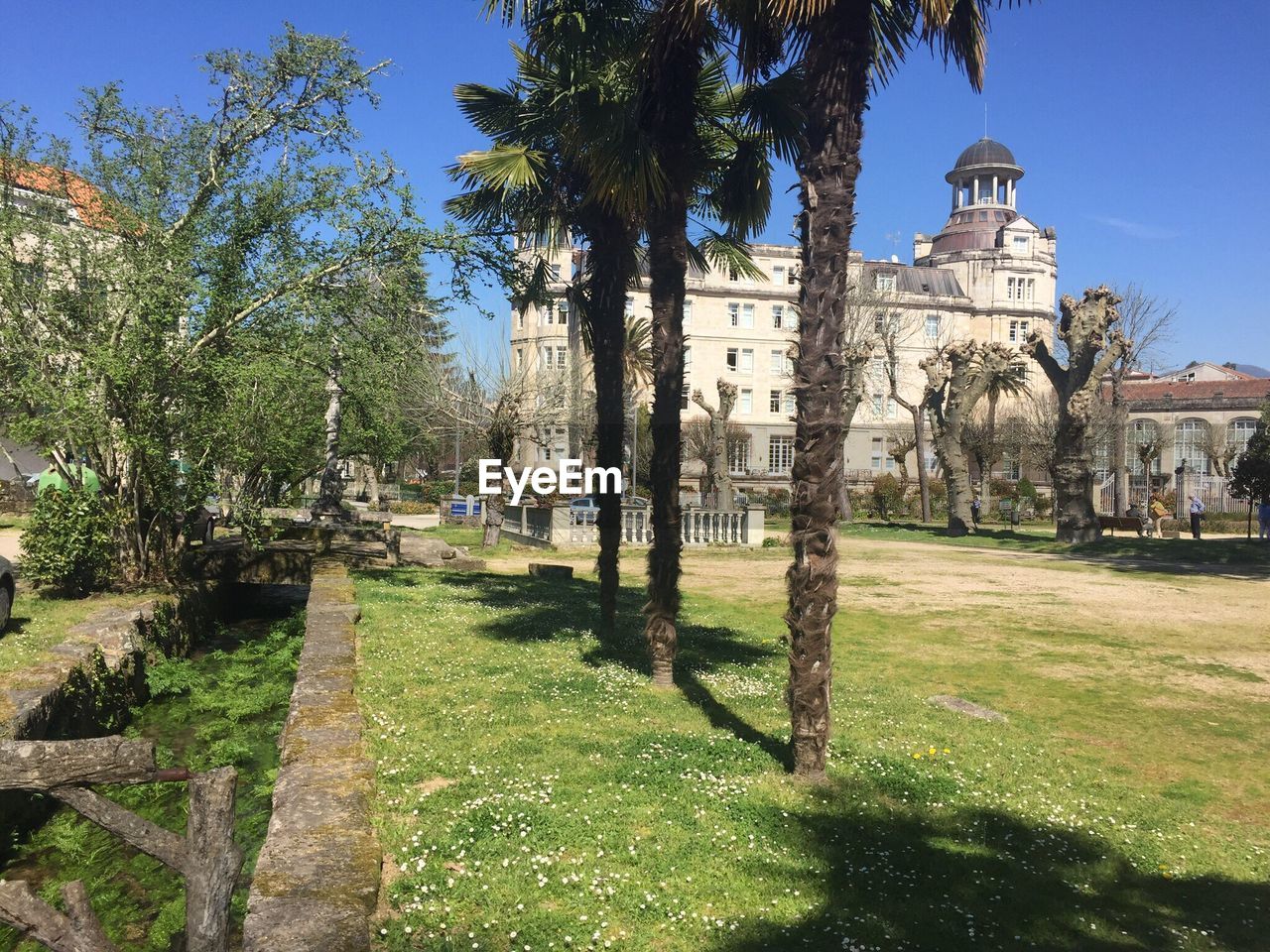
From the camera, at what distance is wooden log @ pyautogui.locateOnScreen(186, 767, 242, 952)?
3.05 m

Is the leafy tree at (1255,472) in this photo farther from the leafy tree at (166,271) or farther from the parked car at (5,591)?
the parked car at (5,591)

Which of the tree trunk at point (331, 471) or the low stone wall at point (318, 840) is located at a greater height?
the tree trunk at point (331, 471)

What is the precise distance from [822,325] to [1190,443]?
7320 centimetres

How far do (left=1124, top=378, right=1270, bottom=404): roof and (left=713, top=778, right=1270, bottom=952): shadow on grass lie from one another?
2771 inches

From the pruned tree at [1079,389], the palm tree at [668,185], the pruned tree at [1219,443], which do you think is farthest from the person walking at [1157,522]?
the palm tree at [668,185]

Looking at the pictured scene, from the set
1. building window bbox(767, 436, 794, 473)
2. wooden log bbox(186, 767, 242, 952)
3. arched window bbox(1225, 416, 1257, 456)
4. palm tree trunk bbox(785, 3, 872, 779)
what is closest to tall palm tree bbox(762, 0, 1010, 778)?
palm tree trunk bbox(785, 3, 872, 779)

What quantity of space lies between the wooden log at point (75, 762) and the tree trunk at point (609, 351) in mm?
7908

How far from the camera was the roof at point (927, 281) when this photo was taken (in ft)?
233

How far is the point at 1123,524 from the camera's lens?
34.0m

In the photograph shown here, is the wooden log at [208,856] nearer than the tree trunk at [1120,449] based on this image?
Yes

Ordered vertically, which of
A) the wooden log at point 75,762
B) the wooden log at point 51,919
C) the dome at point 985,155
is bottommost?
the wooden log at point 51,919

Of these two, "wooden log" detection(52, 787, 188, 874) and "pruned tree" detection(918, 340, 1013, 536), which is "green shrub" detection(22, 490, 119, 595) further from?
"pruned tree" detection(918, 340, 1013, 536)

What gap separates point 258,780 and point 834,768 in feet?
14.5

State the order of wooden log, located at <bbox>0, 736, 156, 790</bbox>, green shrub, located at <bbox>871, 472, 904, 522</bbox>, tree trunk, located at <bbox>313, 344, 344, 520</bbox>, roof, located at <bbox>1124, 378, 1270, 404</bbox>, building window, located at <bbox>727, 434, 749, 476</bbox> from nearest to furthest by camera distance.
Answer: wooden log, located at <bbox>0, 736, 156, 790</bbox> → tree trunk, located at <bbox>313, 344, 344, 520</bbox> → green shrub, located at <bbox>871, 472, 904, 522</bbox> → building window, located at <bbox>727, 434, 749, 476</bbox> → roof, located at <bbox>1124, 378, 1270, 404</bbox>
